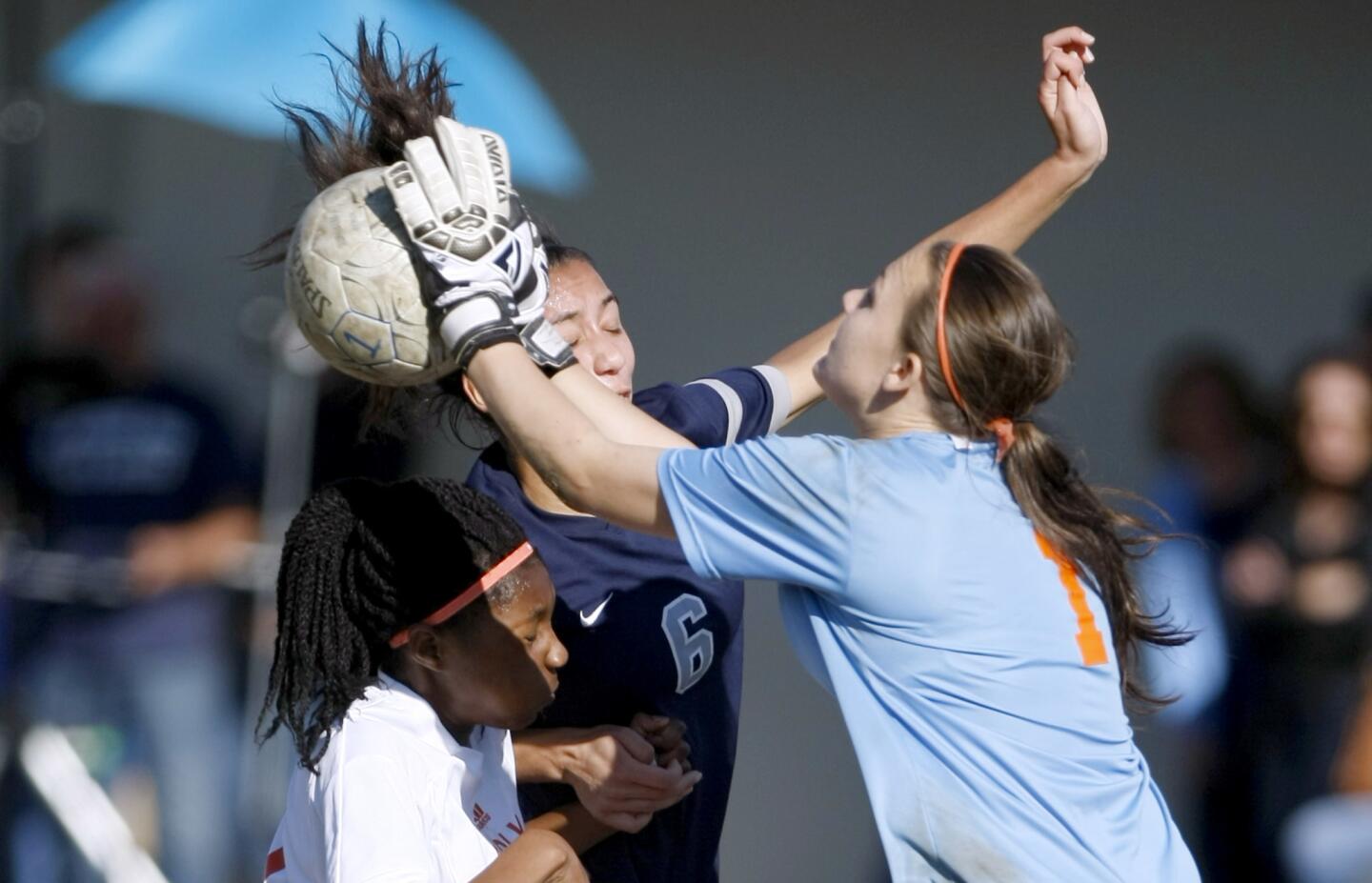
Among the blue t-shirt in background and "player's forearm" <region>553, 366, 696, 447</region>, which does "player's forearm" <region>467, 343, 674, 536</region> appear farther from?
the blue t-shirt in background

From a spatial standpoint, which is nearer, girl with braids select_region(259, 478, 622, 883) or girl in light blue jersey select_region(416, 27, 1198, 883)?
girl in light blue jersey select_region(416, 27, 1198, 883)

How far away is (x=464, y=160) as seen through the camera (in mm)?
2121

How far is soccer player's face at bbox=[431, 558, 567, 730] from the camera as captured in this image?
7.64 ft

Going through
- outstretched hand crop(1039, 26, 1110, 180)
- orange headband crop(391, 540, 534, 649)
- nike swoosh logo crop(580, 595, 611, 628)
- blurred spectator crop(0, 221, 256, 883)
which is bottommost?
blurred spectator crop(0, 221, 256, 883)

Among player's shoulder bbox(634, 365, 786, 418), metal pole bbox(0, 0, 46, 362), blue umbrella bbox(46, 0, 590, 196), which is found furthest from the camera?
metal pole bbox(0, 0, 46, 362)

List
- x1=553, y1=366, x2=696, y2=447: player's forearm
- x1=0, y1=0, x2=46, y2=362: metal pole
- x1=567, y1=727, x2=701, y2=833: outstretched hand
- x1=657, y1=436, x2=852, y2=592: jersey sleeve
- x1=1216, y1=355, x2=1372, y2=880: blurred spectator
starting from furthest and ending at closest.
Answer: x1=0, y1=0, x2=46, y2=362: metal pole, x1=1216, y1=355, x2=1372, y2=880: blurred spectator, x1=567, y1=727, x2=701, y2=833: outstretched hand, x1=553, y1=366, x2=696, y2=447: player's forearm, x1=657, y1=436, x2=852, y2=592: jersey sleeve

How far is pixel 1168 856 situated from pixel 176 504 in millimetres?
3190

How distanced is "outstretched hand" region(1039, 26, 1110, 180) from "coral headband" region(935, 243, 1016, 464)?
2.34 ft

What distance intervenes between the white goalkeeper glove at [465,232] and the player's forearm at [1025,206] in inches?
36.1

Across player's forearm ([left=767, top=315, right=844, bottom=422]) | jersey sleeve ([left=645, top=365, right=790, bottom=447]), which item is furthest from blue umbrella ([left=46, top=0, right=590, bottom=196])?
jersey sleeve ([left=645, top=365, right=790, bottom=447])

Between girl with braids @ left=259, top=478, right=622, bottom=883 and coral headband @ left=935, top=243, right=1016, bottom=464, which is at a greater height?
coral headband @ left=935, top=243, right=1016, bottom=464

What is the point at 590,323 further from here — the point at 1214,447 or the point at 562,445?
the point at 1214,447

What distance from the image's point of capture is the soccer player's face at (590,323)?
2.79m

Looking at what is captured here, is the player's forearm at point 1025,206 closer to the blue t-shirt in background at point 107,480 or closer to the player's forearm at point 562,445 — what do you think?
the player's forearm at point 562,445
